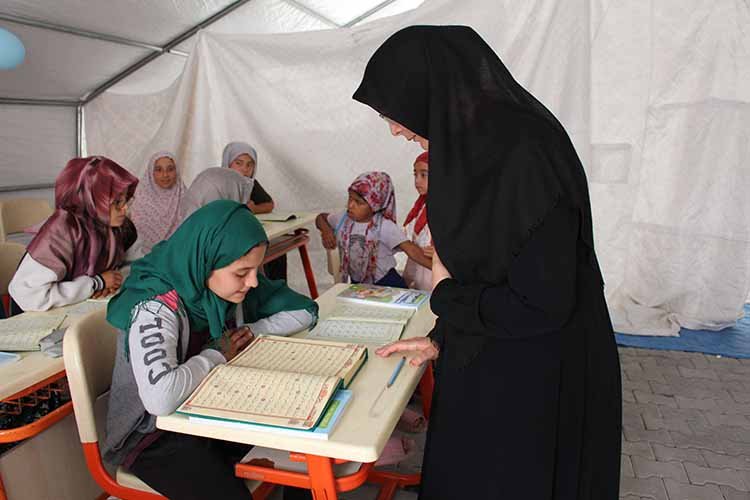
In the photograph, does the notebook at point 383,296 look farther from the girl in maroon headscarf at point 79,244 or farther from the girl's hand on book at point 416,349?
the girl in maroon headscarf at point 79,244

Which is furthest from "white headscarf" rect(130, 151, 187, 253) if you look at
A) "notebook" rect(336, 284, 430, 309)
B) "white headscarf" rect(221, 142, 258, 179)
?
"notebook" rect(336, 284, 430, 309)

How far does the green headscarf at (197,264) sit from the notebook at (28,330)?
35cm

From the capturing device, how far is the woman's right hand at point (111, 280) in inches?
83.6

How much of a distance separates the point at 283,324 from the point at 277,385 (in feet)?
1.48

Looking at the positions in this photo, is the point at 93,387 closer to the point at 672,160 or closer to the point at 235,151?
the point at 235,151

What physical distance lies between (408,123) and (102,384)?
3.17 ft

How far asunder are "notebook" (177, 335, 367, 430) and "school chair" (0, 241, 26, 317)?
1603 millimetres

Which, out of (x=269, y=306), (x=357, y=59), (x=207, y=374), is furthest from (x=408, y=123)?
(x=357, y=59)

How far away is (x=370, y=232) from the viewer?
270 cm

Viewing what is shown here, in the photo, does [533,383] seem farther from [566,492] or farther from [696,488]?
[696,488]

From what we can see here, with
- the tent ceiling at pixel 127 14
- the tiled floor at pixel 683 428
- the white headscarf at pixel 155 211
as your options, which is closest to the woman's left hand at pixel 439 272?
the tiled floor at pixel 683 428

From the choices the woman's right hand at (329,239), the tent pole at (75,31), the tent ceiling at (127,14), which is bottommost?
the woman's right hand at (329,239)

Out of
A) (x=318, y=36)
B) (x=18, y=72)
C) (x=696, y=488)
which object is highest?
(x=318, y=36)

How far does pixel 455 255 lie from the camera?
106 centimetres
